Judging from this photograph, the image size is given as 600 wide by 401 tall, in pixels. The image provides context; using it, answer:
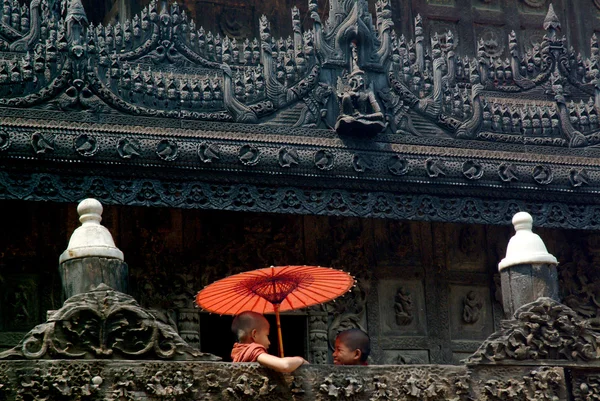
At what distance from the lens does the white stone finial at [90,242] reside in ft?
42.3

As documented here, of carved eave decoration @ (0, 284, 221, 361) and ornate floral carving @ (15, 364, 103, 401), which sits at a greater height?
carved eave decoration @ (0, 284, 221, 361)

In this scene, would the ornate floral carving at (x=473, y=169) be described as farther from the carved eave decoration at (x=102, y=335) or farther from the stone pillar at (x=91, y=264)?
the carved eave decoration at (x=102, y=335)

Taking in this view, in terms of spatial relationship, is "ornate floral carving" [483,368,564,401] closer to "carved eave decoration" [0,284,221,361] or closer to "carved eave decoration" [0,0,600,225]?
"carved eave decoration" [0,284,221,361]

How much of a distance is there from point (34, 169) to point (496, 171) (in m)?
5.47

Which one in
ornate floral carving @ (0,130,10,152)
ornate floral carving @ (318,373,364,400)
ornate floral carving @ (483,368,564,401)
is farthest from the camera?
ornate floral carving @ (0,130,10,152)

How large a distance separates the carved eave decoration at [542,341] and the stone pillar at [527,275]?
0.24 metres

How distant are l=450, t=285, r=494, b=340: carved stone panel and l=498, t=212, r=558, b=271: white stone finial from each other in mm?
4670

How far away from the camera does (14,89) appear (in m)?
16.0

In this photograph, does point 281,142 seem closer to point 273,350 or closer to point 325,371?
point 273,350

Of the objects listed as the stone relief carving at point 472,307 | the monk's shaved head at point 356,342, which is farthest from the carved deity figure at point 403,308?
the monk's shaved head at point 356,342

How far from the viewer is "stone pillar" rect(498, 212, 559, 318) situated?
1388 centimetres

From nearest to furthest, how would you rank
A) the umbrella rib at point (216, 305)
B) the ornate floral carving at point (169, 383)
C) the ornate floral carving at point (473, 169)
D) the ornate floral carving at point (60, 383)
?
the ornate floral carving at point (60, 383) → the ornate floral carving at point (169, 383) → the umbrella rib at point (216, 305) → the ornate floral carving at point (473, 169)

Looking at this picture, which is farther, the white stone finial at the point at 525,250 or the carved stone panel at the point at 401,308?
the carved stone panel at the point at 401,308

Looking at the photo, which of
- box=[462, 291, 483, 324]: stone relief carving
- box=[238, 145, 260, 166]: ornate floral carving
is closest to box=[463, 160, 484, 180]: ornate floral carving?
box=[462, 291, 483, 324]: stone relief carving
